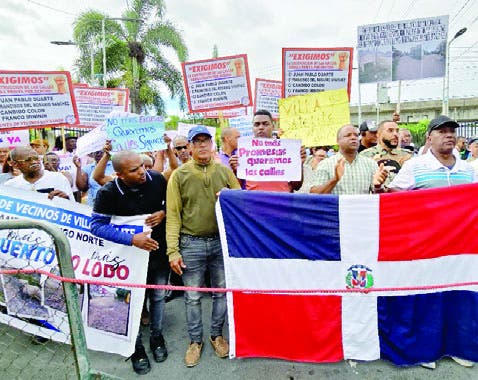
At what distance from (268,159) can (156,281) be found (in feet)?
4.64

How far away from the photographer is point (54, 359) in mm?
2996

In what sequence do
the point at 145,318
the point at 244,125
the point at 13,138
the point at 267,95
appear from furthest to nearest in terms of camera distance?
1. the point at 267,95
2. the point at 244,125
3. the point at 13,138
4. the point at 145,318

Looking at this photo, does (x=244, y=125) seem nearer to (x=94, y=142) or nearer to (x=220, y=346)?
(x=94, y=142)

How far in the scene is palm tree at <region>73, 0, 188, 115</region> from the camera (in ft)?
63.2

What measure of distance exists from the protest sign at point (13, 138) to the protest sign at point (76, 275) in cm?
330

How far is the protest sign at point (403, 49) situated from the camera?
5371mm

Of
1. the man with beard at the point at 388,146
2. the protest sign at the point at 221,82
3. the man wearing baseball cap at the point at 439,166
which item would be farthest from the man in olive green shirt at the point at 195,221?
the protest sign at the point at 221,82

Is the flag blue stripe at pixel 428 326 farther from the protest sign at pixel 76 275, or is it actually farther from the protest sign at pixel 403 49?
the protest sign at pixel 403 49

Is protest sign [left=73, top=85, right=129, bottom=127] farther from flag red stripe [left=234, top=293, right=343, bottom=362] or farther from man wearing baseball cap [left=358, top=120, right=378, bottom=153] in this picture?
flag red stripe [left=234, top=293, right=343, bottom=362]

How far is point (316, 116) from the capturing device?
145 inches

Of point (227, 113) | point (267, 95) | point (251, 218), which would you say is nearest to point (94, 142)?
point (251, 218)

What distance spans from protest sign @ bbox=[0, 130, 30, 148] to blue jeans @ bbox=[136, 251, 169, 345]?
13.6ft

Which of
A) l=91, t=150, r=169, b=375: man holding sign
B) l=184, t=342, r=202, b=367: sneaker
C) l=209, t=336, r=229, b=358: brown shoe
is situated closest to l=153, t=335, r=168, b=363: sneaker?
l=91, t=150, r=169, b=375: man holding sign

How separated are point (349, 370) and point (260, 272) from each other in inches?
38.7
